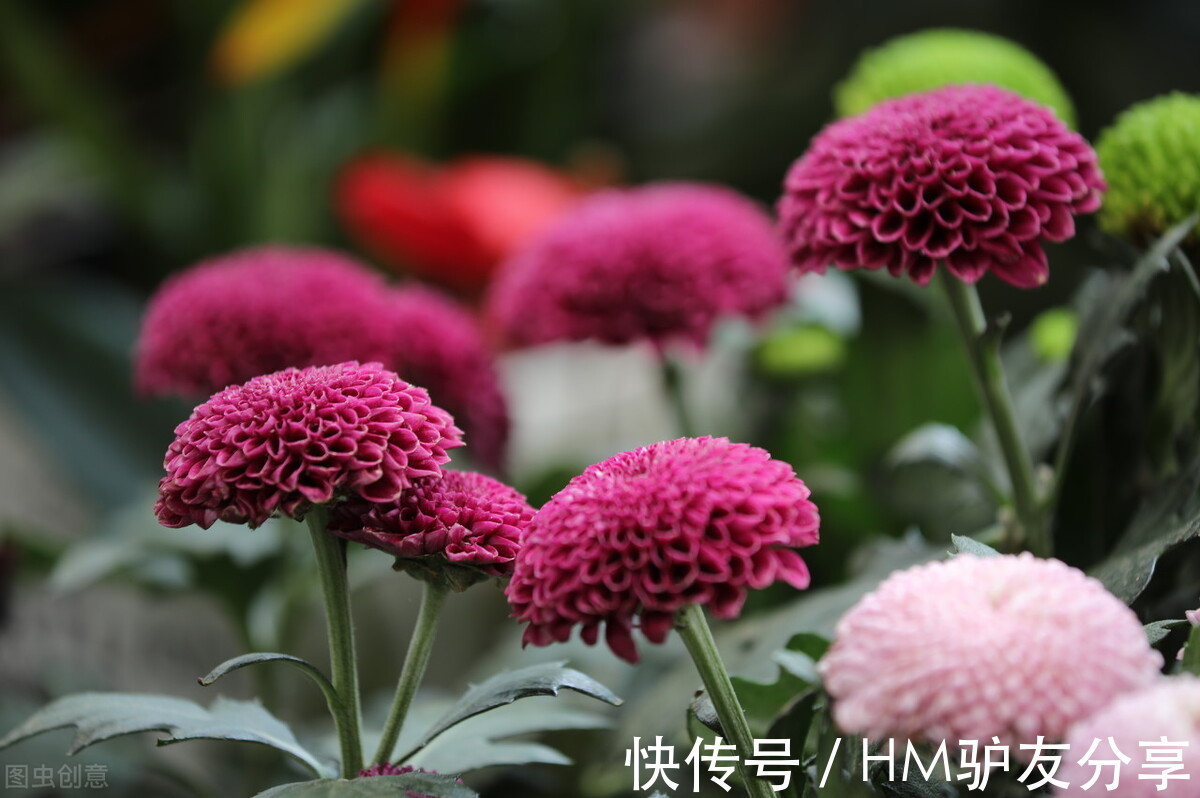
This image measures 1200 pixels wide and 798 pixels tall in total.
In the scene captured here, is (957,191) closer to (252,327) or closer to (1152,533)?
(1152,533)

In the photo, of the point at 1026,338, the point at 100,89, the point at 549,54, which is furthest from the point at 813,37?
the point at 1026,338

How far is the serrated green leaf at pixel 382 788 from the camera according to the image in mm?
287

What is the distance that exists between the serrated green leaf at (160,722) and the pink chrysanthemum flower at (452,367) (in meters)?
0.16

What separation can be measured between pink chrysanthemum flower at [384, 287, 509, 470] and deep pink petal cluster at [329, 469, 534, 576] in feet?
0.57

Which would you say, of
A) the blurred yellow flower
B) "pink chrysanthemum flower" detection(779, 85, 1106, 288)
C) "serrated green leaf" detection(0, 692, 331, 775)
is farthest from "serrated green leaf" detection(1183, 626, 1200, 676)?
the blurred yellow flower

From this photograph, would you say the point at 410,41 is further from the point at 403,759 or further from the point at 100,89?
the point at 403,759

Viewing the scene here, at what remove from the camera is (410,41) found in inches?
46.1

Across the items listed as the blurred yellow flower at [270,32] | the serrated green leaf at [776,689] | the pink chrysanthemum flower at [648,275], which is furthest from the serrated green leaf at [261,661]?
the blurred yellow flower at [270,32]

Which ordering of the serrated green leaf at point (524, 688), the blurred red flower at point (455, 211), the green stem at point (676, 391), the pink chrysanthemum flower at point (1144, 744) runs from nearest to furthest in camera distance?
1. the pink chrysanthemum flower at point (1144, 744)
2. the serrated green leaf at point (524, 688)
3. the green stem at point (676, 391)
4. the blurred red flower at point (455, 211)

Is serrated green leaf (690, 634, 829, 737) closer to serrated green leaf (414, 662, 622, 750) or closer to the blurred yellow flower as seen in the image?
serrated green leaf (414, 662, 622, 750)

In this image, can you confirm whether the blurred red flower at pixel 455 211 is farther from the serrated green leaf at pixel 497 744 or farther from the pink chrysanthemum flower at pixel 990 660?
the pink chrysanthemum flower at pixel 990 660

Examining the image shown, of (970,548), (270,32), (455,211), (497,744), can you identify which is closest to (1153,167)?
(970,548)

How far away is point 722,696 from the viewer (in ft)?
0.95

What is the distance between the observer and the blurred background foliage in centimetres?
44
